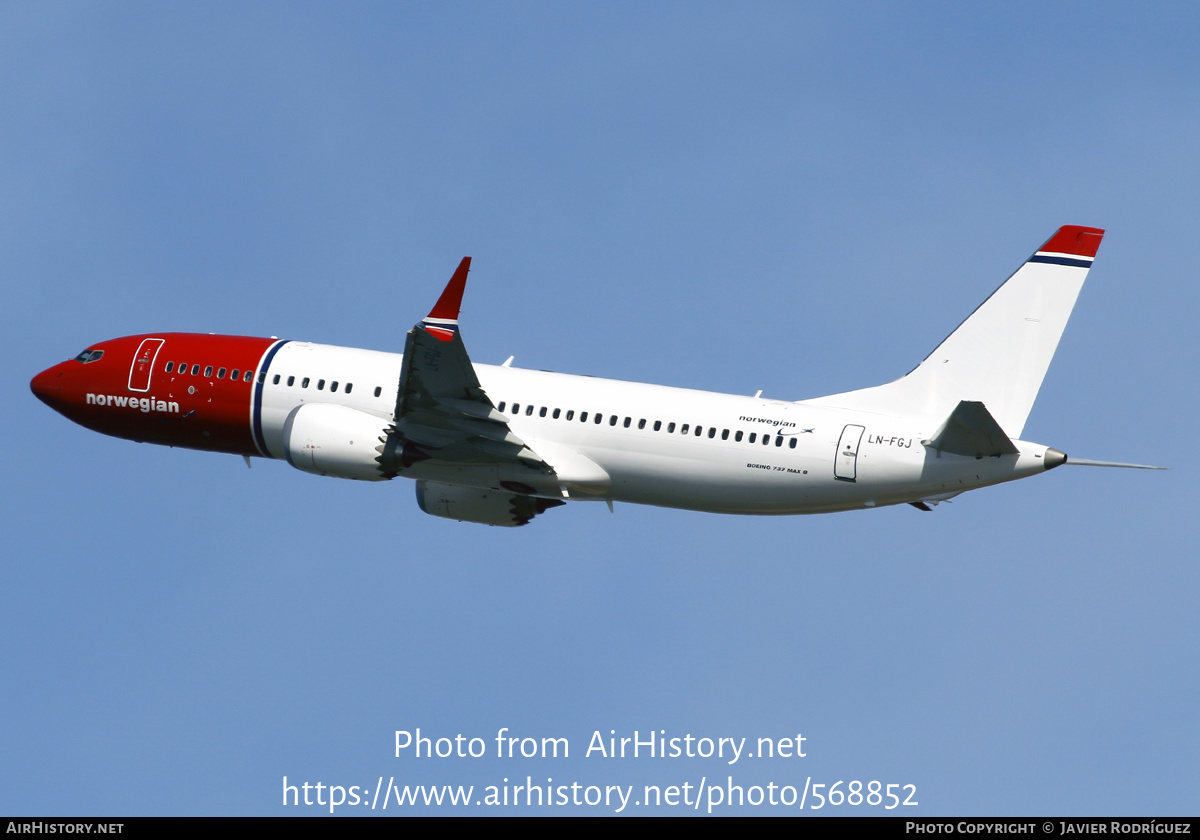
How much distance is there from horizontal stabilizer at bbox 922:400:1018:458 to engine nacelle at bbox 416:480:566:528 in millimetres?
11713

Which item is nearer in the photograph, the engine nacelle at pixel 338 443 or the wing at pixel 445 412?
the wing at pixel 445 412

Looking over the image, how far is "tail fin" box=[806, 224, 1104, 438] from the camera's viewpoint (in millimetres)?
38531

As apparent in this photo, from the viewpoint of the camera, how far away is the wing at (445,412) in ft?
122

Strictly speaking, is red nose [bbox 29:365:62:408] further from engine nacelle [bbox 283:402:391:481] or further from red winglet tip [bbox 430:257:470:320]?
red winglet tip [bbox 430:257:470:320]

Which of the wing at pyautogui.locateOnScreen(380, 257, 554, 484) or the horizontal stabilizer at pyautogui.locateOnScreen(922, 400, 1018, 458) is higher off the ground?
the wing at pyautogui.locateOnScreen(380, 257, 554, 484)

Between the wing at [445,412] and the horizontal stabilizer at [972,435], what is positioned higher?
the wing at [445,412]

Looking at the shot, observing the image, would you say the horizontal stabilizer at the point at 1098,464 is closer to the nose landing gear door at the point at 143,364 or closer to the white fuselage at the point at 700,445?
the white fuselage at the point at 700,445

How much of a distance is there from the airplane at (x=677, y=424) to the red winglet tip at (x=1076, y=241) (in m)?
0.04

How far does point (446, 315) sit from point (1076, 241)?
16.1m

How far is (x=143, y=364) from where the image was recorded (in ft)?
147

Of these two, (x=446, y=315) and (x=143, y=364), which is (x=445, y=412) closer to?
(x=446, y=315)

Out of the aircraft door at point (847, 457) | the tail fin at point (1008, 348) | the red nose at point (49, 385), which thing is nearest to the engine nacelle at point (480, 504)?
the aircraft door at point (847, 457)

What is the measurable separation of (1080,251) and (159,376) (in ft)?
84.5

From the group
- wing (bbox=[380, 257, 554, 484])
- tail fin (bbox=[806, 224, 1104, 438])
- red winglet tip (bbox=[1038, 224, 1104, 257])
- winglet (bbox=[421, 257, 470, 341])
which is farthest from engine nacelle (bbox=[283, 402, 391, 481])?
red winglet tip (bbox=[1038, 224, 1104, 257])
